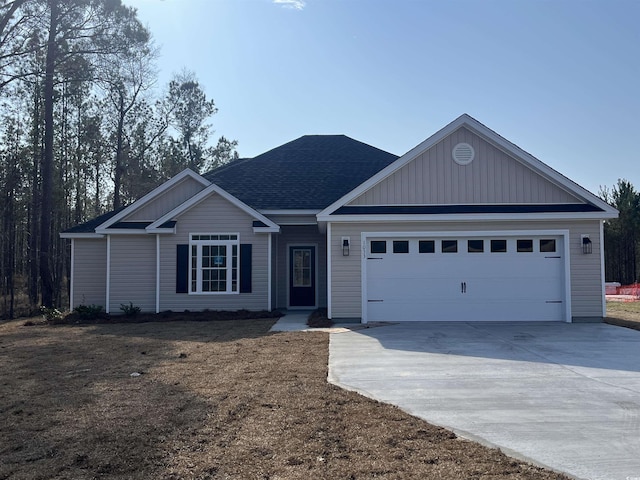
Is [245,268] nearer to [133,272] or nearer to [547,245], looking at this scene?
[133,272]

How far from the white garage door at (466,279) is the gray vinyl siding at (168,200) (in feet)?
20.3

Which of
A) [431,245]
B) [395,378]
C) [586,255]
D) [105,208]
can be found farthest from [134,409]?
[105,208]

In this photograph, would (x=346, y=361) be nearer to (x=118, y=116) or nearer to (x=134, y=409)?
(x=134, y=409)

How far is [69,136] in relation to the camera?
26984 millimetres

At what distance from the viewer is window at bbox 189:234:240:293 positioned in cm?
1432

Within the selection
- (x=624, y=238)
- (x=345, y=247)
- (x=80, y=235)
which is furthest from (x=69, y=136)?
(x=624, y=238)

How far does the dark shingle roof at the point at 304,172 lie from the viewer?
52.2ft

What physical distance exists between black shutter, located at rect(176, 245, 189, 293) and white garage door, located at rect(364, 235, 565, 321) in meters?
5.28

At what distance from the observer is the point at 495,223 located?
40.1 feet

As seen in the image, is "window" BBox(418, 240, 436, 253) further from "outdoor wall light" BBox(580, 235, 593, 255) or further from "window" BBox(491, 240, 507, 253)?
"outdoor wall light" BBox(580, 235, 593, 255)

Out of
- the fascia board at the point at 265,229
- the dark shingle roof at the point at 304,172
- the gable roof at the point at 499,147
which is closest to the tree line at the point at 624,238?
the dark shingle roof at the point at 304,172

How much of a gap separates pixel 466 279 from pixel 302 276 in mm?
5836

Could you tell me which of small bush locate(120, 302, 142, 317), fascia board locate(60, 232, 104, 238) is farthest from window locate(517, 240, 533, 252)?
fascia board locate(60, 232, 104, 238)

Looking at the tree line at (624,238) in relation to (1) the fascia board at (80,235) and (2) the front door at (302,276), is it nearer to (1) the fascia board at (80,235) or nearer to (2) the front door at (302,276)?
(2) the front door at (302,276)
